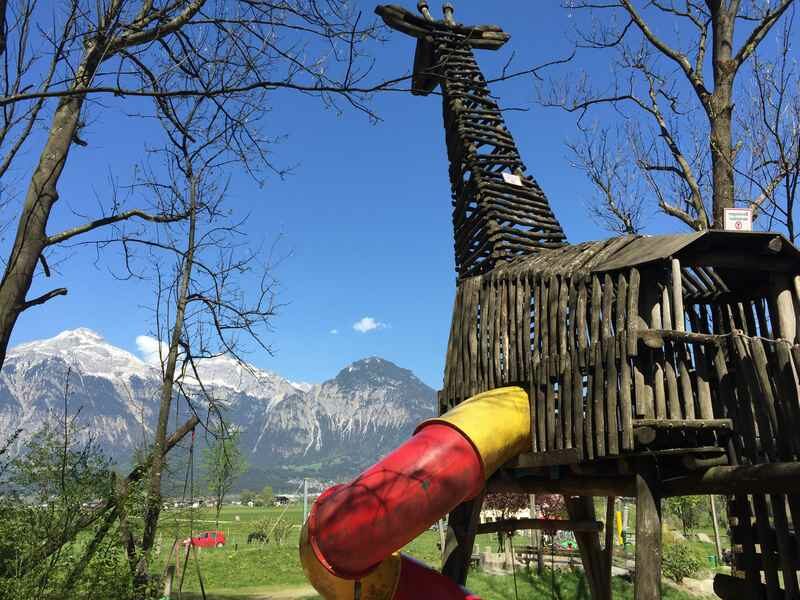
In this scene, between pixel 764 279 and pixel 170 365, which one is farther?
pixel 170 365

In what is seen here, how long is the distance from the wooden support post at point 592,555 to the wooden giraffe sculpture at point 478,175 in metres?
4.09

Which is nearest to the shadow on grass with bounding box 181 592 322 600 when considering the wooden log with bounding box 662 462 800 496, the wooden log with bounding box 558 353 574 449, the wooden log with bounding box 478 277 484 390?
the wooden log with bounding box 478 277 484 390

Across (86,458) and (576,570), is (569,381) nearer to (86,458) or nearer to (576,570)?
(86,458)

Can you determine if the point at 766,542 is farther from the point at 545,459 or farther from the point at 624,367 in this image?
the point at 624,367

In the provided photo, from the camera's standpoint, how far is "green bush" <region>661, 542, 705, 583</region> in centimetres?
1975

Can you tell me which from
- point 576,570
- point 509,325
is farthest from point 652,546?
point 576,570

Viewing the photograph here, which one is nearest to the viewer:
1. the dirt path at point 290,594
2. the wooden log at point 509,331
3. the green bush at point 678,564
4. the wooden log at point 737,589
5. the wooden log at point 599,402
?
the wooden log at point 599,402

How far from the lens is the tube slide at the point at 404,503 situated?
6.20 meters

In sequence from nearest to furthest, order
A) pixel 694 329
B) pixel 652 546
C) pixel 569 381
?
pixel 652 546, pixel 569 381, pixel 694 329

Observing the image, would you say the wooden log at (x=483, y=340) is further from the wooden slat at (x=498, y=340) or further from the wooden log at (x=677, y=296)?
the wooden log at (x=677, y=296)

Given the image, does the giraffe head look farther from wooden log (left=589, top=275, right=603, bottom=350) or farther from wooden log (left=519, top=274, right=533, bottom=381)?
wooden log (left=589, top=275, right=603, bottom=350)

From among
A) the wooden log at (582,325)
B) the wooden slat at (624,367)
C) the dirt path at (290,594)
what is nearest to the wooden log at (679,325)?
the wooden slat at (624,367)

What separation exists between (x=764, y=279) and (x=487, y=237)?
364cm

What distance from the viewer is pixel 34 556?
290 inches
